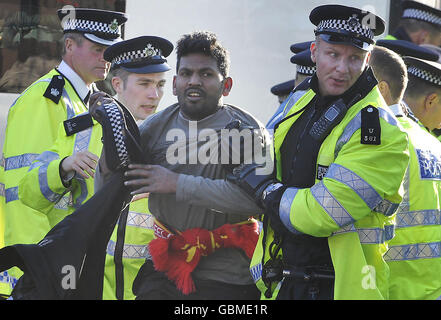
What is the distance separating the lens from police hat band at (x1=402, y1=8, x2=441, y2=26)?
6.88 m

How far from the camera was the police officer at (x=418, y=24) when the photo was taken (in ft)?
22.5

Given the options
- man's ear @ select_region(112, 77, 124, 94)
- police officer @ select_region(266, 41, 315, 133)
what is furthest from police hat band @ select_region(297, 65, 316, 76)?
man's ear @ select_region(112, 77, 124, 94)

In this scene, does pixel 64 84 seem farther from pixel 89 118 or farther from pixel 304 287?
pixel 304 287

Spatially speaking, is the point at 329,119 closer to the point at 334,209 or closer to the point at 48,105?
the point at 334,209

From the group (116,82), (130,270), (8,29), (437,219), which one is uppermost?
(8,29)

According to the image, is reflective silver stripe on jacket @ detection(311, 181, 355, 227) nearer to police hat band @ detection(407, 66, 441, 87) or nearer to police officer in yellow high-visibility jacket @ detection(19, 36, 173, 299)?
police officer in yellow high-visibility jacket @ detection(19, 36, 173, 299)

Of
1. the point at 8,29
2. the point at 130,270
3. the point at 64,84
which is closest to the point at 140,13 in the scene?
the point at 8,29

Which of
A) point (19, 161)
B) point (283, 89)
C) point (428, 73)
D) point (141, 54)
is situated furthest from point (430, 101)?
point (19, 161)

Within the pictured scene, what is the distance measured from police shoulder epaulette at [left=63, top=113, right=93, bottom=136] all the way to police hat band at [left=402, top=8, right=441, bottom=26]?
11.3 ft

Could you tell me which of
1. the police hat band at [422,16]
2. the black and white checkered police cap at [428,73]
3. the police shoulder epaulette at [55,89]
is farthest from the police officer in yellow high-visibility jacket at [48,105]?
the police hat band at [422,16]

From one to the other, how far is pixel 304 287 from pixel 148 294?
25.8 inches

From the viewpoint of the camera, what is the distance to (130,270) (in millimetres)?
4277

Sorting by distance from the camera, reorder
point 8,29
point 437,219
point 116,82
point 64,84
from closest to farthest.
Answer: point 437,219 → point 116,82 → point 64,84 → point 8,29

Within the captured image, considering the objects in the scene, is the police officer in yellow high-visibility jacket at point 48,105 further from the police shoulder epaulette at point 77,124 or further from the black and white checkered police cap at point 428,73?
the black and white checkered police cap at point 428,73
